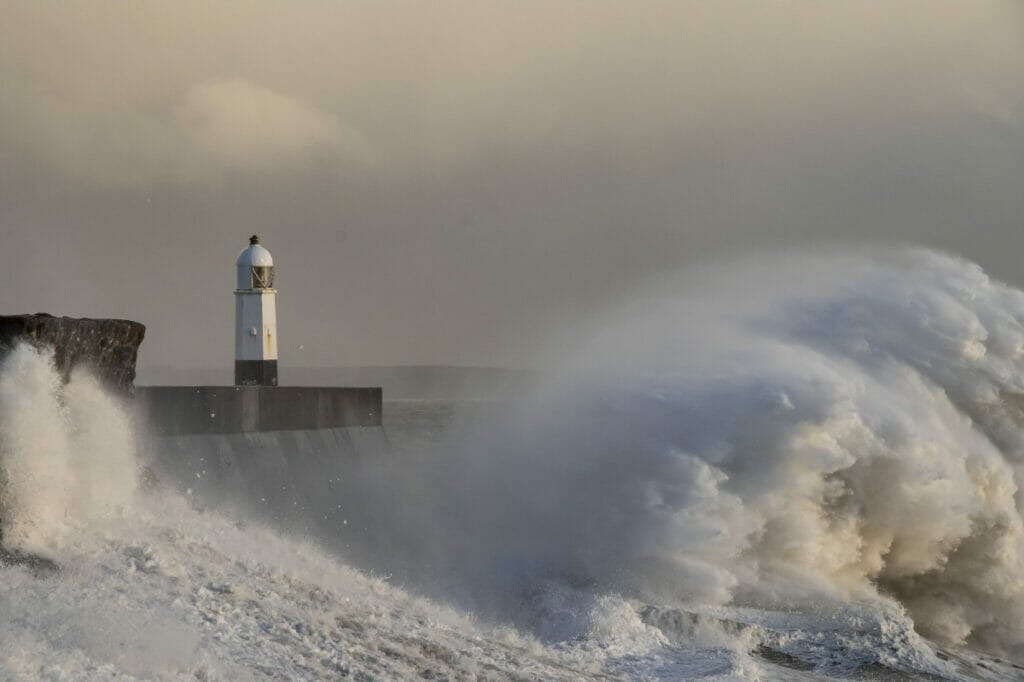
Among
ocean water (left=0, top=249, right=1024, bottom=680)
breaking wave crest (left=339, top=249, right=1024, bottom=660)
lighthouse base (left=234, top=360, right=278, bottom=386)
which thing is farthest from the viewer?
lighthouse base (left=234, top=360, right=278, bottom=386)

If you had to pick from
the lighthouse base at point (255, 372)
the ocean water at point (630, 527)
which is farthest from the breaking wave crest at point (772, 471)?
the lighthouse base at point (255, 372)

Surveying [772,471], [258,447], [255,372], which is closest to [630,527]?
[772,471]

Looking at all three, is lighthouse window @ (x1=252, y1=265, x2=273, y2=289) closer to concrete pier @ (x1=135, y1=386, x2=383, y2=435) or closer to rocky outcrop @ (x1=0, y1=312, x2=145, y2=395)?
concrete pier @ (x1=135, y1=386, x2=383, y2=435)

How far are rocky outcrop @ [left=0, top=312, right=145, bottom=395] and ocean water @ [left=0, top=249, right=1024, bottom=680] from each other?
7.6 inches

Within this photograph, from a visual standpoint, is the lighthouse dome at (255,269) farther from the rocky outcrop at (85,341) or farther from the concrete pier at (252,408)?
the rocky outcrop at (85,341)

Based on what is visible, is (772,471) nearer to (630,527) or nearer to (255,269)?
(630,527)

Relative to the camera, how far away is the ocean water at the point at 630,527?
802 cm

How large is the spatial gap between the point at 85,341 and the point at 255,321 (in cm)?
842

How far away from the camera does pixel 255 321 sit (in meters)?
18.0

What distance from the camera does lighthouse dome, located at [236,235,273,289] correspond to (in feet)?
59.8

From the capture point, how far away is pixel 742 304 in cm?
1664

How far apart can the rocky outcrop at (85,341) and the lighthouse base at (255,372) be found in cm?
729

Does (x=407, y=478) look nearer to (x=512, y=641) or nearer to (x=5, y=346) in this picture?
(x=512, y=641)

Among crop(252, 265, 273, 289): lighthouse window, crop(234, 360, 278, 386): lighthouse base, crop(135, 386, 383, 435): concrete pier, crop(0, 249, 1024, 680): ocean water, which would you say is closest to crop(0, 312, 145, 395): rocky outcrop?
crop(0, 249, 1024, 680): ocean water
